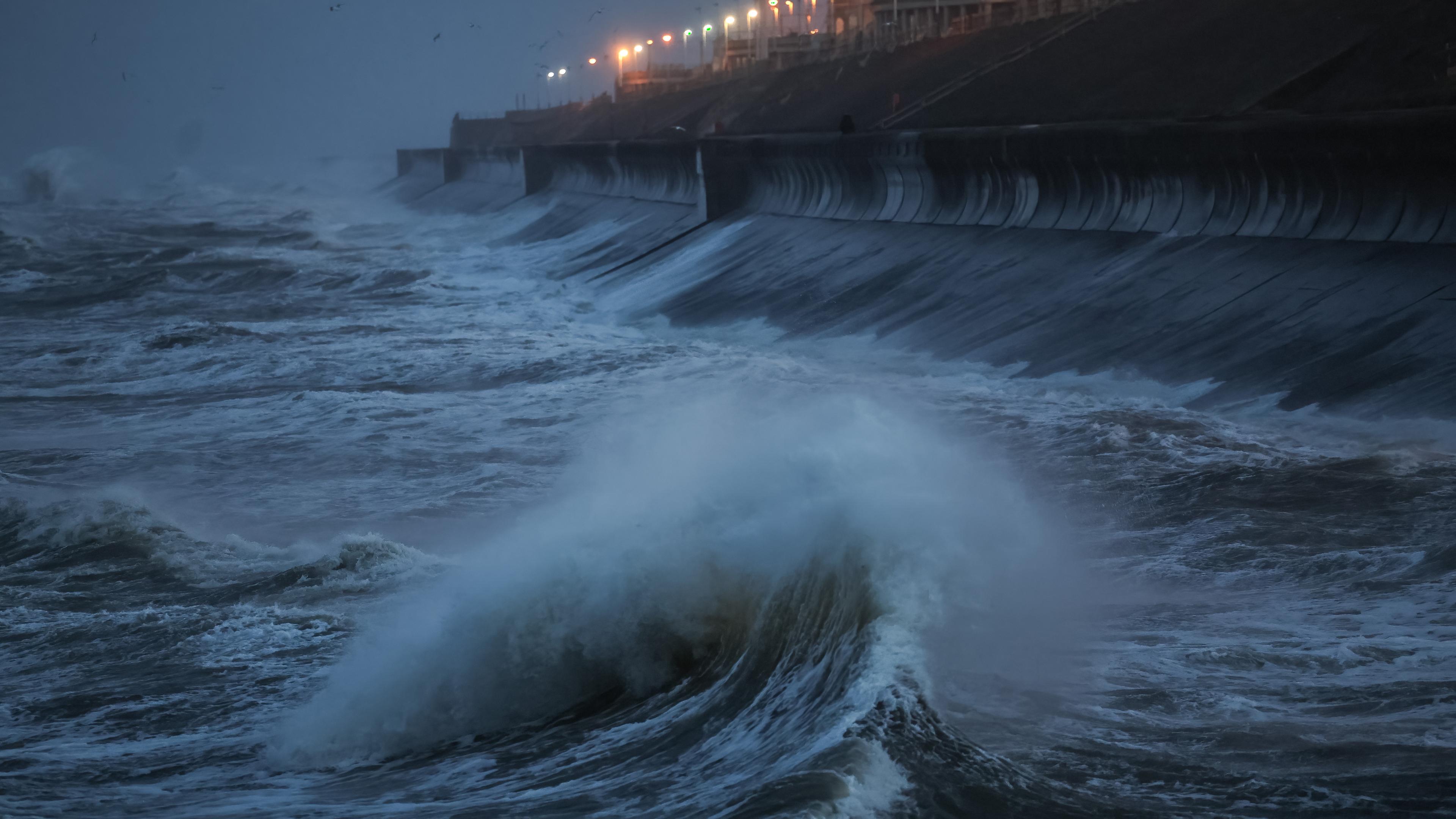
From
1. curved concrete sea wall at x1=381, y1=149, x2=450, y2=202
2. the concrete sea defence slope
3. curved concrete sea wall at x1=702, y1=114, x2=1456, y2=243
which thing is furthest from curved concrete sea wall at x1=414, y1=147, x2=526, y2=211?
curved concrete sea wall at x1=702, y1=114, x2=1456, y2=243

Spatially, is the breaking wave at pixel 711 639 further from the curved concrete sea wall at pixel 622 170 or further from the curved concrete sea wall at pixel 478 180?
the curved concrete sea wall at pixel 478 180

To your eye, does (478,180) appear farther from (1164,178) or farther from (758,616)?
(758,616)

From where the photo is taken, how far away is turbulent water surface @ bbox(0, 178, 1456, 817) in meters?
5.16

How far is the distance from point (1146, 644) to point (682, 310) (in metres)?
17.1

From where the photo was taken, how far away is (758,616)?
6797mm

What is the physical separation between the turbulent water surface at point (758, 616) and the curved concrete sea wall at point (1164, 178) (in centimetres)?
309

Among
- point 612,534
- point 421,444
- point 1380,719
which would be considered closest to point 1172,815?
point 1380,719

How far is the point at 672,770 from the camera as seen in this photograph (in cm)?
547

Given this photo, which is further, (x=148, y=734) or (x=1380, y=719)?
(x=148, y=734)

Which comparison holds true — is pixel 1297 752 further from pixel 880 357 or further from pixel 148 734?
pixel 880 357

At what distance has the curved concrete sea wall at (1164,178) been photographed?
44.5ft

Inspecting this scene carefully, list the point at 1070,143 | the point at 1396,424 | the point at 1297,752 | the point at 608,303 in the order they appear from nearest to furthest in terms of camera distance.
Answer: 1. the point at 1297,752
2. the point at 1396,424
3. the point at 1070,143
4. the point at 608,303

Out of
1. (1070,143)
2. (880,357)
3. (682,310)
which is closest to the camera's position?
(880,357)

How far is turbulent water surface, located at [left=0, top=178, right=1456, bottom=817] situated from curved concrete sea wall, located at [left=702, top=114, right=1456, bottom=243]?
3095 mm
